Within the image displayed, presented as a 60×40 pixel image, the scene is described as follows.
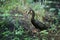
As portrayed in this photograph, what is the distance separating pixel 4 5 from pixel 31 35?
1.90 metres

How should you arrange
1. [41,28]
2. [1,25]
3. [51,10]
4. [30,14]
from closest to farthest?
[1,25] → [41,28] → [30,14] → [51,10]

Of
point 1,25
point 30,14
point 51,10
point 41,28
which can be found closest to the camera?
point 1,25

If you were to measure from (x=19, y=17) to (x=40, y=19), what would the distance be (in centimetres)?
109

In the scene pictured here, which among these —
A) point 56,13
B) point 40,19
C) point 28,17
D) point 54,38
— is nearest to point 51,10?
point 56,13

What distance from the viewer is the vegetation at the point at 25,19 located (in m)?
6.88

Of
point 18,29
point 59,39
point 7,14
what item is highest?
point 7,14

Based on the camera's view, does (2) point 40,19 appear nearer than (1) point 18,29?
No

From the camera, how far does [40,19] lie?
8383 mm

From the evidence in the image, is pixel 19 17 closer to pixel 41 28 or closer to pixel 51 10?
pixel 41 28

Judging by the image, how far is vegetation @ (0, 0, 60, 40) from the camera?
22.6 feet

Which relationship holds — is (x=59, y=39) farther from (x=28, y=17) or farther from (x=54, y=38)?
(x=28, y=17)

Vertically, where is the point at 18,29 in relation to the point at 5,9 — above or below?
below

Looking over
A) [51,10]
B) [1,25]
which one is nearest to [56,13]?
[51,10]

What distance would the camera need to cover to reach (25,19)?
25.6 feet
